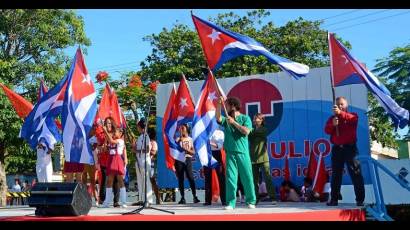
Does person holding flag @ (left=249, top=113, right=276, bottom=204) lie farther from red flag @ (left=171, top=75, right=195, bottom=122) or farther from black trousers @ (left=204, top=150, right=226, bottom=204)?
red flag @ (left=171, top=75, right=195, bottom=122)

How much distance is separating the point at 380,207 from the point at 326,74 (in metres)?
5.34

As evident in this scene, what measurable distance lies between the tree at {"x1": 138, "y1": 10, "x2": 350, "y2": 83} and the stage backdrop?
11792 mm

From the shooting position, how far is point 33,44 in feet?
65.9

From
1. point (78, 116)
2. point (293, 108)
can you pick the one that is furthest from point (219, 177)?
point (293, 108)

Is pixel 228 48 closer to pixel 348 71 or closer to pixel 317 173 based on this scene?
pixel 348 71

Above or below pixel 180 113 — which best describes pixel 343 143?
below

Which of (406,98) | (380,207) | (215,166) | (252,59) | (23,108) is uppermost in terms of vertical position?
(252,59)

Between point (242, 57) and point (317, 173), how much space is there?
46.9 feet

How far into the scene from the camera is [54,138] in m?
10.3

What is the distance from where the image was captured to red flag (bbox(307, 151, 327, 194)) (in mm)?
11070

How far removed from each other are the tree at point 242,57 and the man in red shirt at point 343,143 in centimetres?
1626
